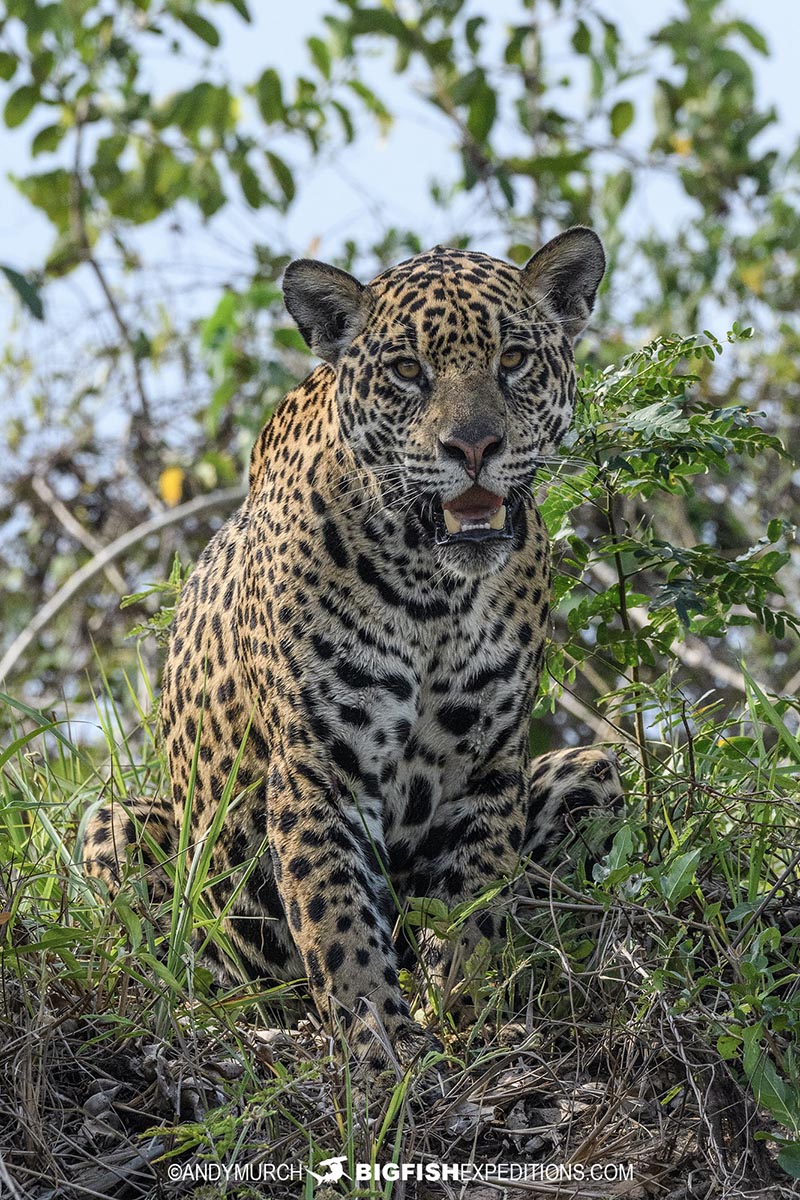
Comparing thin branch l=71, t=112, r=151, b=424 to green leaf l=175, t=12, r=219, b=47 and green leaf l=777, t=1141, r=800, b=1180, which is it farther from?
green leaf l=777, t=1141, r=800, b=1180

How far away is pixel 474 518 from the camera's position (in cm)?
458

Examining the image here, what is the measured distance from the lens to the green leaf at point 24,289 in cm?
491

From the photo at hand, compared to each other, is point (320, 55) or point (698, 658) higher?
point (320, 55)

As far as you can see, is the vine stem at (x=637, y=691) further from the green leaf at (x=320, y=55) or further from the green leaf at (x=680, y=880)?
the green leaf at (x=320, y=55)

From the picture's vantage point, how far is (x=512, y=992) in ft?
14.3

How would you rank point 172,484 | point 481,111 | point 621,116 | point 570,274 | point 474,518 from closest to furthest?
point 474,518 → point 570,274 → point 481,111 → point 621,116 → point 172,484

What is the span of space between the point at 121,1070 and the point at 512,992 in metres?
1.07

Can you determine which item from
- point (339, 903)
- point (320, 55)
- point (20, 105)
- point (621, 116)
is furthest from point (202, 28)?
point (339, 903)

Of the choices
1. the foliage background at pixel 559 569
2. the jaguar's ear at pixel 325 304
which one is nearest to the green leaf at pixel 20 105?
the foliage background at pixel 559 569

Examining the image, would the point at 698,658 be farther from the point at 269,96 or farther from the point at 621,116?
A: the point at 269,96

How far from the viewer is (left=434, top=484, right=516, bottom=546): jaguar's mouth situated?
455 centimetres

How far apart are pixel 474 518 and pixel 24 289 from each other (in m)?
1.64

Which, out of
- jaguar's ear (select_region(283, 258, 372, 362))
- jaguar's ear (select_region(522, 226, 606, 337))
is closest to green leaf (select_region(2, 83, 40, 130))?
jaguar's ear (select_region(283, 258, 372, 362))

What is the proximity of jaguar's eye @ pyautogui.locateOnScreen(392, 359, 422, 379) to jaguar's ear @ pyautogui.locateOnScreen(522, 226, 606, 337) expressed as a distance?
54 cm
